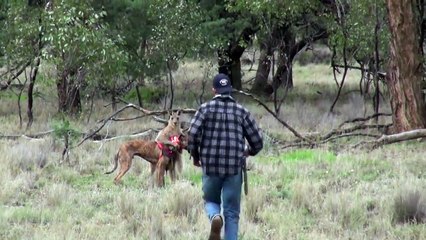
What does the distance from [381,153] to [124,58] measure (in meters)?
6.69

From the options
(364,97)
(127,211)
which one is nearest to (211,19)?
(364,97)

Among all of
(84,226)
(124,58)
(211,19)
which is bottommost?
(84,226)

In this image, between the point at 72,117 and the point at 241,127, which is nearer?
the point at 241,127

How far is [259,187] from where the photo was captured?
10773 mm

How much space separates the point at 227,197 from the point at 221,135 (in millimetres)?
620

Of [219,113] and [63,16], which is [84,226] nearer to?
[219,113]

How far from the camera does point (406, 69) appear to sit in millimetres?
15758

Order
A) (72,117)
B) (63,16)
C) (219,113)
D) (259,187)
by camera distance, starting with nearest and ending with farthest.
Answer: (219,113) < (259,187) < (63,16) < (72,117)

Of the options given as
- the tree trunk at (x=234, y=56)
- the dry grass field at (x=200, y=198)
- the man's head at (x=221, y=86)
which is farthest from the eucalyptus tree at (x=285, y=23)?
the man's head at (x=221, y=86)

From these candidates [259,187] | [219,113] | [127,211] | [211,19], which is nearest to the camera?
[219,113]

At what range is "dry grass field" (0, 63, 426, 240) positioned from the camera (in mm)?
8500

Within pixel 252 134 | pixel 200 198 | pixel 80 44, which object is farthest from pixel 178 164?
pixel 80 44

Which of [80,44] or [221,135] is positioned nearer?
[221,135]

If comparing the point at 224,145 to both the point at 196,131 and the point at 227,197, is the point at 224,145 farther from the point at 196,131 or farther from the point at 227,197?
the point at 227,197
